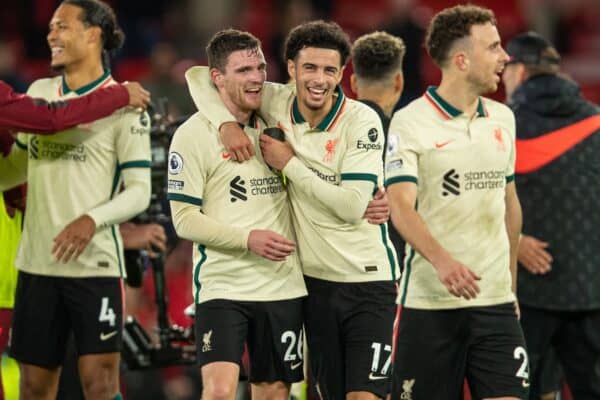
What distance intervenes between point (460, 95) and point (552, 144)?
4.58ft

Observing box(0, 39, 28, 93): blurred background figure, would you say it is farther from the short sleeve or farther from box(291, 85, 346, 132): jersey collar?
the short sleeve

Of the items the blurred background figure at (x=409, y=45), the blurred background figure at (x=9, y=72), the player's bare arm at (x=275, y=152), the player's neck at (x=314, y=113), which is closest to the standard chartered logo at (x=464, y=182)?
the player's neck at (x=314, y=113)

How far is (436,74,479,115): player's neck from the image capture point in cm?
692

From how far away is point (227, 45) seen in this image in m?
6.84

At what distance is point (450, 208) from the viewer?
6.79 meters

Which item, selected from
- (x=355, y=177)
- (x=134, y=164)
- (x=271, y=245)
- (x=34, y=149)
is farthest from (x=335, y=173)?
(x=34, y=149)

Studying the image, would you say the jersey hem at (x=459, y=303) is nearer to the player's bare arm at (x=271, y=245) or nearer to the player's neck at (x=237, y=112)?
the player's bare arm at (x=271, y=245)

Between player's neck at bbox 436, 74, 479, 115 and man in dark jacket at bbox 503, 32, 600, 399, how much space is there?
1.33 m

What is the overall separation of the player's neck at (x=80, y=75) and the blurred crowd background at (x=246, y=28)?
4.44m

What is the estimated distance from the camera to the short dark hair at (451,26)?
698 centimetres

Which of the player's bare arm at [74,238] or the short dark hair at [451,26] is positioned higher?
the short dark hair at [451,26]

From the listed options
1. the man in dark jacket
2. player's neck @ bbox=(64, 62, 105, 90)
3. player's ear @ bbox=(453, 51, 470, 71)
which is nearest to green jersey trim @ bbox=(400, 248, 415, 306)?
player's ear @ bbox=(453, 51, 470, 71)

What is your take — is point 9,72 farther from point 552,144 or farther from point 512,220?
point 512,220

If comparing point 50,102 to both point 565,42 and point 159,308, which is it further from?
point 565,42
